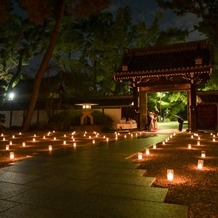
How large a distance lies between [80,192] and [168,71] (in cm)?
1363

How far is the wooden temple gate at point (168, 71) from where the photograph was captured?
54.1 ft

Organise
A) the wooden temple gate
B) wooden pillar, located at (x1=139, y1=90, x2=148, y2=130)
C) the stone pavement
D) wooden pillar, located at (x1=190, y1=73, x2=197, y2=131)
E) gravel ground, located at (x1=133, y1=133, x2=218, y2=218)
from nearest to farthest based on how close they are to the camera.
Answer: the stone pavement < gravel ground, located at (x1=133, y1=133, x2=218, y2=218) < the wooden temple gate < wooden pillar, located at (x1=190, y1=73, x2=197, y2=131) < wooden pillar, located at (x1=139, y1=90, x2=148, y2=130)

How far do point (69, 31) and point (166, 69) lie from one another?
557 inches

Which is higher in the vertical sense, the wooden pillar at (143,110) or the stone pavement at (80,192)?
the wooden pillar at (143,110)

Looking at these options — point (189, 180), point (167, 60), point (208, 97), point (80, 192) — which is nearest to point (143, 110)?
point (167, 60)

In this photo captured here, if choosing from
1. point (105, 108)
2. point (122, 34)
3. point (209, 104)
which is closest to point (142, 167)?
point (209, 104)

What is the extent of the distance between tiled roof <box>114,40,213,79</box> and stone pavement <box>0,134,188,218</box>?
37.2 feet

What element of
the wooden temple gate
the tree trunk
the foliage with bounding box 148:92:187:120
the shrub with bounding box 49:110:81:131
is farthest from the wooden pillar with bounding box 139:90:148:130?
the foliage with bounding box 148:92:187:120

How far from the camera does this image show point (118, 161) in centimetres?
688

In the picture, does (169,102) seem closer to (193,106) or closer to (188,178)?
(193,106)

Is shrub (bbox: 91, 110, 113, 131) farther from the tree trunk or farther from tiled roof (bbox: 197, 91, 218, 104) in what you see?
tiled roof (bbox: 197, 91, 218, 104)

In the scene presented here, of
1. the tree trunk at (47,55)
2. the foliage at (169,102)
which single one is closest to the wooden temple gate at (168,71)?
the tree trunk at (47,55)

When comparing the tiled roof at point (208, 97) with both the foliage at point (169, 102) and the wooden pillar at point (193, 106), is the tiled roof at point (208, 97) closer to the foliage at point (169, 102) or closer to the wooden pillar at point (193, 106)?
the wooden pillar at point (193, 106)

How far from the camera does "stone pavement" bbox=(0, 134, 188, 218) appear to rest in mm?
3398
